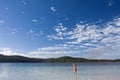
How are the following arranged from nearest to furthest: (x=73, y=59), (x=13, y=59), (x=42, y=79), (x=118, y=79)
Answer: (x=118, y=79) → (x=42, y=79) → (x=73, y=59) → (x=13, y=59)

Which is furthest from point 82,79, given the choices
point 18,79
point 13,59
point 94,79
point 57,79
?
point 13,59

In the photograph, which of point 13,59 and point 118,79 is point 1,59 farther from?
point 118,79

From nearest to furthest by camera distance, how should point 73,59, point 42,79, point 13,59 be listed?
point 42,79, point 73,59, point 13,59

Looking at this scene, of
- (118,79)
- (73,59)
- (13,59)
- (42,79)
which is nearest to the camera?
(118,79)

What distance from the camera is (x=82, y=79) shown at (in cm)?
2556

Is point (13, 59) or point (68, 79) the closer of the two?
point (68, 79)

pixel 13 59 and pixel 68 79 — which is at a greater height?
pixel 13 59

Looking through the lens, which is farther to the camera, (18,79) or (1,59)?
(1,59)

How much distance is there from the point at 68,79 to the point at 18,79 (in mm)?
5950

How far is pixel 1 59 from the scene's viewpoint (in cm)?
19925

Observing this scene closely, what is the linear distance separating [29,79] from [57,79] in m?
3.33

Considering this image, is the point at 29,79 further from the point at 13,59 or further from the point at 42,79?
the point at 13,59

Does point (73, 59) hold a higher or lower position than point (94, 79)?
higher

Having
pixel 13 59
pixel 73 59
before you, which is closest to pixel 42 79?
pixel 73 59
